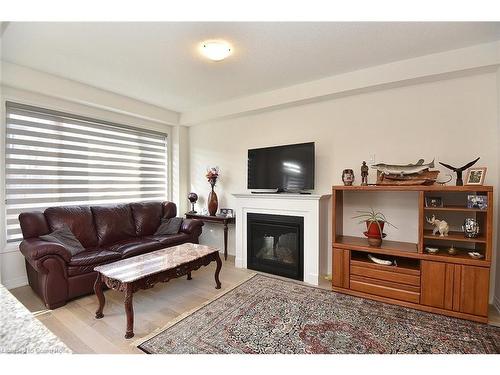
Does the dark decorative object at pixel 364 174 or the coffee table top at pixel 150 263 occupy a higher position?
the dark decorative object at pixel 364 174

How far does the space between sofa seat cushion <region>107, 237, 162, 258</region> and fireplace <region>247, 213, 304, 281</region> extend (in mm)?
1361

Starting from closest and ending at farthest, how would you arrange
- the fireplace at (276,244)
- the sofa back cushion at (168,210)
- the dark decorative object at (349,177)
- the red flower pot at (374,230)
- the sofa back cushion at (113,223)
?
1. the red flower pot at (374,230)
2. the dark decorative object at (349,177)
3. the fireplace at (276,244)
4. the sofa back cushion at (113,223)
5. the sofa back cushion at (168,210)

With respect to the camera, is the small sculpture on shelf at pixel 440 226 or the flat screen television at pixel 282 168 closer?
the small sculpture on shelf at pixel 440 226

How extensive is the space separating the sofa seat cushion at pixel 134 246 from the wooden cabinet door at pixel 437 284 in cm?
316

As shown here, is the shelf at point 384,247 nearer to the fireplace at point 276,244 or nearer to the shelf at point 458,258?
the shelf at point 458,258

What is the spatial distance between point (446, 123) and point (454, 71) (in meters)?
0.53

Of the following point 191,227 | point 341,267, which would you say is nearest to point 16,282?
point 191,227

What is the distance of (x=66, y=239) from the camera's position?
117 inches

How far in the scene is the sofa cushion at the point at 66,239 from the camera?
9.36 feet

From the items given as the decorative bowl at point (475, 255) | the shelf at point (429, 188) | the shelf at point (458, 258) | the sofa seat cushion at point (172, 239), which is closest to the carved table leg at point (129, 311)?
the sofa seat cushion at point (172, 239)

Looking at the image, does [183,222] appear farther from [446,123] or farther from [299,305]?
[446,123]

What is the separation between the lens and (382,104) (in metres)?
3.07

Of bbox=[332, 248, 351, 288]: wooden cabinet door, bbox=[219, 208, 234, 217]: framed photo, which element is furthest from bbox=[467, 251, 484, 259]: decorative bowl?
bbox=[219, 208, 234, 217]: framed photo

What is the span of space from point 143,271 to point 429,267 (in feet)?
9.07
